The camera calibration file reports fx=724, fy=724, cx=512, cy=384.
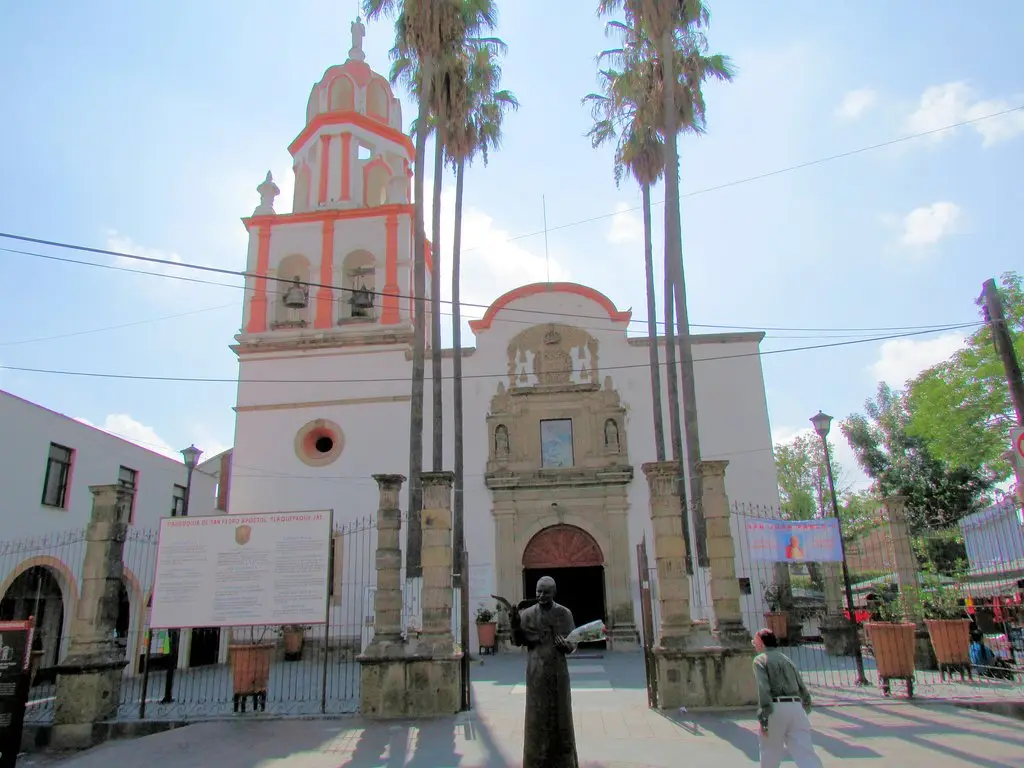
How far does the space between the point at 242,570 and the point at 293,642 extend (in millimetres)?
8757

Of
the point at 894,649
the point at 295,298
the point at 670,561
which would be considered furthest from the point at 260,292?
the point at 894,649

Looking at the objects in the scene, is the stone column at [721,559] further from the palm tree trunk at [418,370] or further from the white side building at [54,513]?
the white side building at [54,513]

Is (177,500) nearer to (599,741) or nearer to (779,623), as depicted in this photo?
(779,623)

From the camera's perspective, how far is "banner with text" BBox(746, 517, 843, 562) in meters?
12.1

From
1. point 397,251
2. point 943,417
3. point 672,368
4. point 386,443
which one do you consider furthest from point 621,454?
point 943,417

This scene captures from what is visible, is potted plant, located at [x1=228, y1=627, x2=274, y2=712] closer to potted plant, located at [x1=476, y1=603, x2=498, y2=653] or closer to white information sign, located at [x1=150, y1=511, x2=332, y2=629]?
white information sign, located at [x1=150, y1=511, x2=332, y2=629]

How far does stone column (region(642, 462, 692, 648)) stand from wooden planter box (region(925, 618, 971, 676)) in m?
3.90

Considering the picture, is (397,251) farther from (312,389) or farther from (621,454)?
(621,454)

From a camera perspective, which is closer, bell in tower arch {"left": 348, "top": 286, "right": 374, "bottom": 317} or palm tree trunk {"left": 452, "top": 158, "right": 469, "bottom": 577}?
palm tree trunk {"left": 452, "top": 158, "right": 469, "bottom": 577}

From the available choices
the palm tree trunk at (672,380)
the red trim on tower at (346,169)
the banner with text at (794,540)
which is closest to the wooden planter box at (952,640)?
the banner with text at (794,540)

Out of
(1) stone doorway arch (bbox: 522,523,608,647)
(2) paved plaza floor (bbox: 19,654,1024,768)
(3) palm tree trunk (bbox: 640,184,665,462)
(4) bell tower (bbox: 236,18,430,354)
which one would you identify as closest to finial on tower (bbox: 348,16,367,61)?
(4) bell tower (bbox: 236,18,430,354)

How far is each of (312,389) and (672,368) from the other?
34.0 feet

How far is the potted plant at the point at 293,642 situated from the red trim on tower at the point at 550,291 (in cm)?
936

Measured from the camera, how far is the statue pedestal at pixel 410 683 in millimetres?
9391
